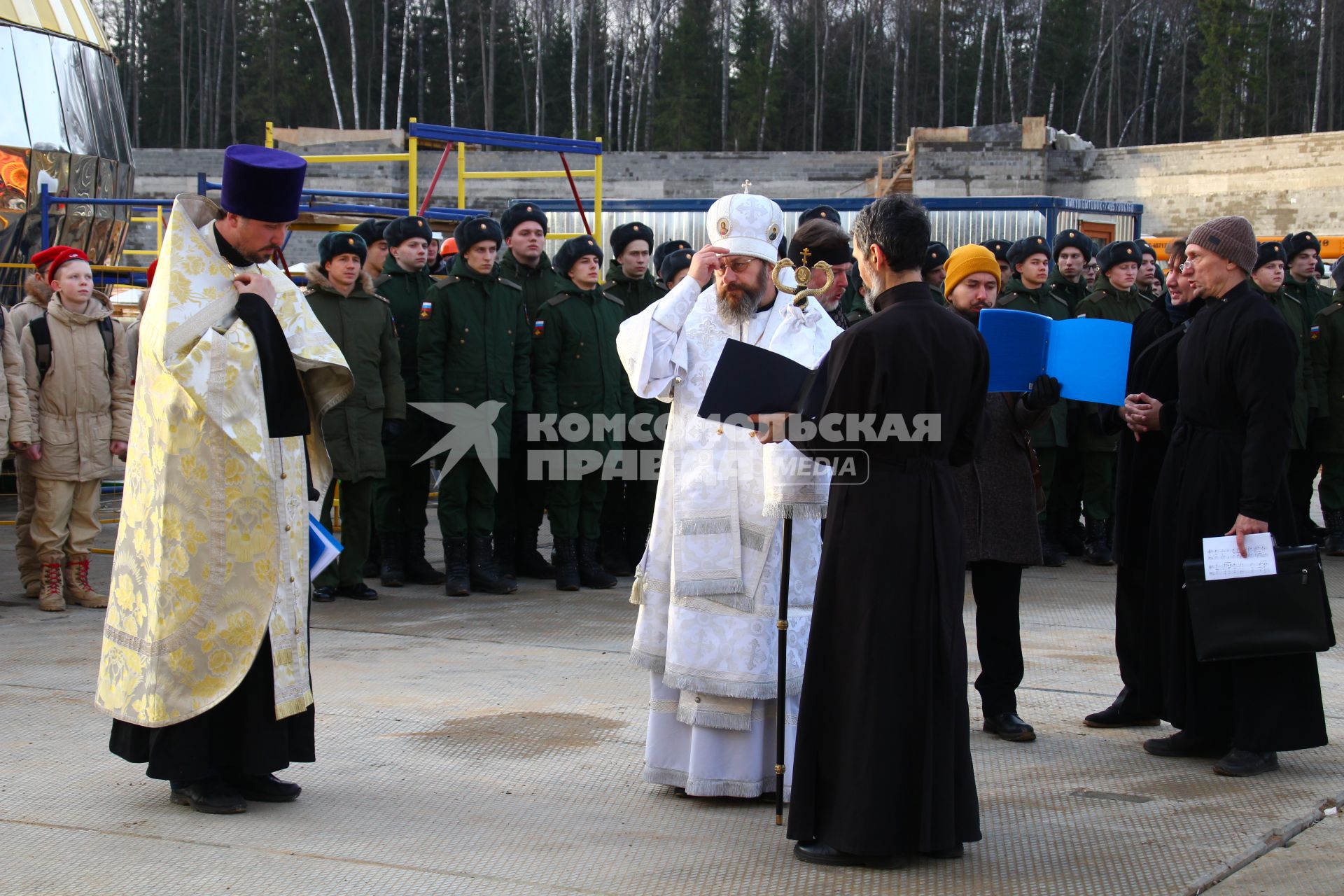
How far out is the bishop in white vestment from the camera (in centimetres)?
439

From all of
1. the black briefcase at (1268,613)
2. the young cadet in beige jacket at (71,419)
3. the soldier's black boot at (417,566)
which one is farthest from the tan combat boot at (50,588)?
the black briefcase at (1268,613)

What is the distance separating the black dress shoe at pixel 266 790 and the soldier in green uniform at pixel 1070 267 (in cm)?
669

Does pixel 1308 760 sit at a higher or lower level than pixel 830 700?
lower

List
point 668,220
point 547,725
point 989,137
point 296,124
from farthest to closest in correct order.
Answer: point 296,124
point 989,137
point 668,220
point 547,725

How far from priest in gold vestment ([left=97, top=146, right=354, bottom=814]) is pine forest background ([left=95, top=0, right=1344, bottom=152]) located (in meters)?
52.9

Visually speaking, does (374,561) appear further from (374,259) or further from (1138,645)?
(1138,645)

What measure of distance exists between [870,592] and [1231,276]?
2070 millimetres

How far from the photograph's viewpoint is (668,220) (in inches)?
904

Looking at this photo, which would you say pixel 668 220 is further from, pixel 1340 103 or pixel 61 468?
pixel 1340 103

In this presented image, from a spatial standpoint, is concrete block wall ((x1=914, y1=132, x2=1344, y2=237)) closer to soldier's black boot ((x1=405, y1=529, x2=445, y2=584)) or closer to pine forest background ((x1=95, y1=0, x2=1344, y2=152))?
pine forest background ((x1=95, y1=0, x2=1344, y2=152))

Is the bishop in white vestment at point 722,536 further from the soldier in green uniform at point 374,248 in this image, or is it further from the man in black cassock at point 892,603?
the soldier in green uniform at point 374,248

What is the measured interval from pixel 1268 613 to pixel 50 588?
5.98 m

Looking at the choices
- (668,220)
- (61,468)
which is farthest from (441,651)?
(668,220)

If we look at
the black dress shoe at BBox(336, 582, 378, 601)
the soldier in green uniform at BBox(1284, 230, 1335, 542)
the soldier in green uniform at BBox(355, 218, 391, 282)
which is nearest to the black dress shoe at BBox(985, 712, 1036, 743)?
the black dress shoe at BBox(336, 582, 378, 601)
